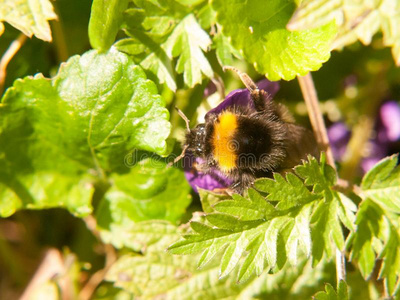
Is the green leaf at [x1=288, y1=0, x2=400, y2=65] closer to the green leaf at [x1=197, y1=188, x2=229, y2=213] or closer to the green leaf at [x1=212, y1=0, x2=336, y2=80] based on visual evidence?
the green leaf at [x1=212, y1=0, x2=336, y2=80]

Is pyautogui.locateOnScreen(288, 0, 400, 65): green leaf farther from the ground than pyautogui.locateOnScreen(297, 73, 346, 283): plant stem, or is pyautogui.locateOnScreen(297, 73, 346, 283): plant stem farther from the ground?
pyautogui.locateOnScreen(288, 0, 400, 65): green leaf

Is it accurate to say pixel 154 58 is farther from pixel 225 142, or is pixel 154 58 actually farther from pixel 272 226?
pixel 272 226

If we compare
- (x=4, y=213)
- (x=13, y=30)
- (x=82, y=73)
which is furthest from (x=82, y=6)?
(x=4, y=213)

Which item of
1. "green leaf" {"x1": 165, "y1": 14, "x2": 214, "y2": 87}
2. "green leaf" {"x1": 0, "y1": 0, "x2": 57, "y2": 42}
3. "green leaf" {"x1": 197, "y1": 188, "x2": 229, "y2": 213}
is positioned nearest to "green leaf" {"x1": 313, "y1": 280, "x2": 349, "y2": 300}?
"green leaf" {"x1": 197, "y1": 188, "x2": 229, "y2": 213}

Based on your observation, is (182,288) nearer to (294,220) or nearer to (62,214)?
(294,220)

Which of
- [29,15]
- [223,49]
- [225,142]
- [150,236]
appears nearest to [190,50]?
[223,49]

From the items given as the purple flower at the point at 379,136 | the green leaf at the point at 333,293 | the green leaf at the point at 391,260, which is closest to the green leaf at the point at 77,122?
the green leaf at the point at 333,293

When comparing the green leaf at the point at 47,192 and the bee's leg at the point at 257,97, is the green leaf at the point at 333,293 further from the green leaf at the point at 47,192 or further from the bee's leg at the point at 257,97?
the green leaf at the point at 47,192
